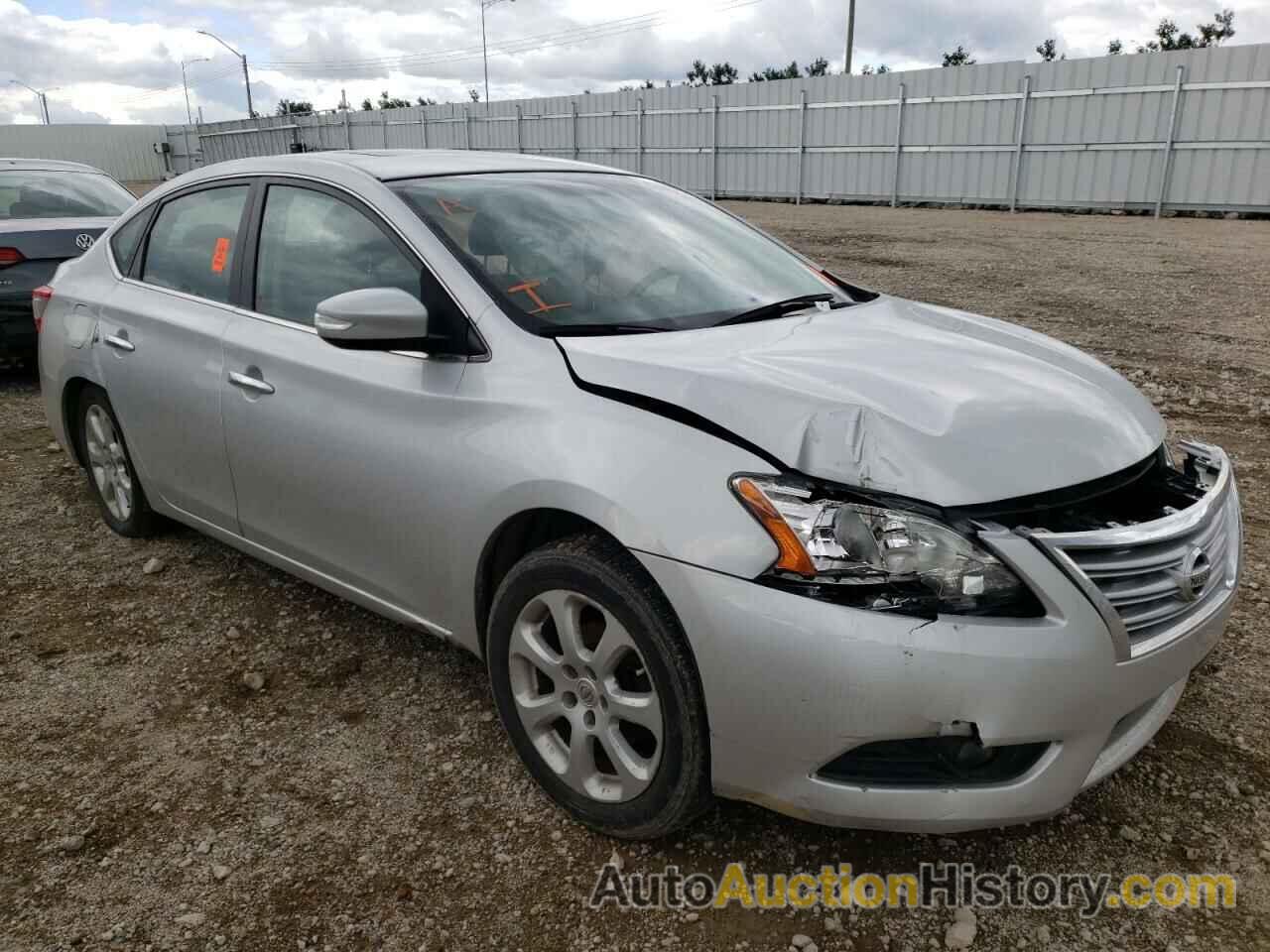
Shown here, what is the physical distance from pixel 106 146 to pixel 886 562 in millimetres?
57550

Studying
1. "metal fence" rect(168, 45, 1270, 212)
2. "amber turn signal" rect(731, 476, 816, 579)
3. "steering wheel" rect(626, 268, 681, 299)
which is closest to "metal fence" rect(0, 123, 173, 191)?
"metal fence" rect(168, 45, 1270, 212)

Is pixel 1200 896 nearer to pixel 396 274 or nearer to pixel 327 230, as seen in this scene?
pixel 396 274

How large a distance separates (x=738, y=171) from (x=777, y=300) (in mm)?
23696

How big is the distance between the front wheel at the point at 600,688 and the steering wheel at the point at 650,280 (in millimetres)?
A: 875

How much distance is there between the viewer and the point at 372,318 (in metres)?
2.49

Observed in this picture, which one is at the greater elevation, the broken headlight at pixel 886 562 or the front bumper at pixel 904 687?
the broken headlight at pixel 886 562

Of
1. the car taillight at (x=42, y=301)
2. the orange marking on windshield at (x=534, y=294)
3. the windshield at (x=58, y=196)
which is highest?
the windshield at (x=58, y=196)

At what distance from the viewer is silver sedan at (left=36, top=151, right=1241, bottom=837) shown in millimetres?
1934

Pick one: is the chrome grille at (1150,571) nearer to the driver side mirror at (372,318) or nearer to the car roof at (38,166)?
the driver side mirror at (372,318)

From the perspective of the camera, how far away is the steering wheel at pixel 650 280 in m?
2.86

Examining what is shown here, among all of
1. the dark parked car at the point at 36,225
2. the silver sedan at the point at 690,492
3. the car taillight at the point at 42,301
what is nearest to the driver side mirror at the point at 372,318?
the silver sedan at the point at 690,492

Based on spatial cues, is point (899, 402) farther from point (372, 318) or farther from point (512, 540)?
point (372, 318)

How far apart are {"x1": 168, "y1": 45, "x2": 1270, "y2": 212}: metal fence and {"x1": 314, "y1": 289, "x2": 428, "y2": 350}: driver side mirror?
19.2 metres

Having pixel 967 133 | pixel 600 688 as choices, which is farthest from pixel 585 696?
pixel 967 133
